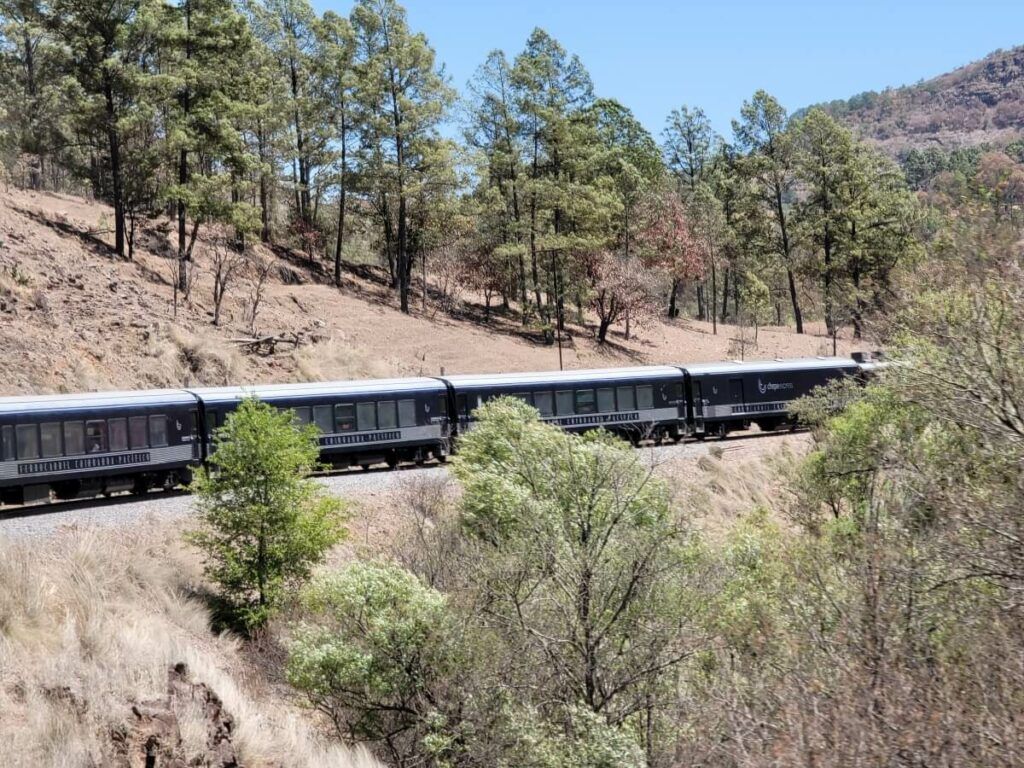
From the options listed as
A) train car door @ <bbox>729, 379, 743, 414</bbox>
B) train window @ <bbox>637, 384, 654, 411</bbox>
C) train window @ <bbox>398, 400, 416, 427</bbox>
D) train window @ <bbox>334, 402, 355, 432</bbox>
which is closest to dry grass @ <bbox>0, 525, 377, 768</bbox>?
train window @ <bbox>334, 402, 355, 432</bbox>

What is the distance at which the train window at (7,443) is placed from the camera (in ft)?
72.8

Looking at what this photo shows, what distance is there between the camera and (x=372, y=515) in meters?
24.3

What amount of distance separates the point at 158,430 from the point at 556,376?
12353 millimetres

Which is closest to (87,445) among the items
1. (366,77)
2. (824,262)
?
(366,77)

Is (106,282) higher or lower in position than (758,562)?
higher

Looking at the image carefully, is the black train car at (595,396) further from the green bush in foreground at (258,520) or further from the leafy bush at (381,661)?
the leafy bush at (381,661)

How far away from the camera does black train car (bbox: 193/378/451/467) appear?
27203 mm

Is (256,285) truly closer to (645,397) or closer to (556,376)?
(556,376)

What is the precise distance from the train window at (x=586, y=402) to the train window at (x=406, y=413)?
5779mm

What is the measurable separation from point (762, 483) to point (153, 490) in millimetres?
17880

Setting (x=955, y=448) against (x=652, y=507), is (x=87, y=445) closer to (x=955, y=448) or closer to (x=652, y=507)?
(x=652, y=507)

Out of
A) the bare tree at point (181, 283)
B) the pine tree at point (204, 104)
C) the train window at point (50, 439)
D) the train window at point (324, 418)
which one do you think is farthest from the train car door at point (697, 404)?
the train window at point (50, 439)

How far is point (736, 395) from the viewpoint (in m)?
36.4

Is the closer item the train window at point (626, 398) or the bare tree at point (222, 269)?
the train window at point (626, 398)
